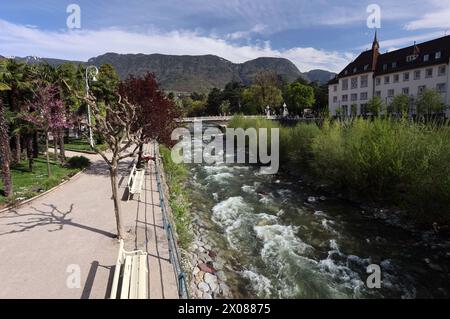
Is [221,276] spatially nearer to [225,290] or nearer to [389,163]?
[225,290]

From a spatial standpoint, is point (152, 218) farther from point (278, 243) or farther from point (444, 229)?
point (444, 229)

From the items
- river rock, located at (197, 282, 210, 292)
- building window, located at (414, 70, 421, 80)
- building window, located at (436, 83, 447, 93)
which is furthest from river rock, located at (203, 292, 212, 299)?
building window, located at (414, 70, 421, 80)

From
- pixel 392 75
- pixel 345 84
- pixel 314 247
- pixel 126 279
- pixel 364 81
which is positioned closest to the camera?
pixel 126 279

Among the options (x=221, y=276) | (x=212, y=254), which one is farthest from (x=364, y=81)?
(x=221, y=276)

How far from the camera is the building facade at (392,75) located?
43.2 metres

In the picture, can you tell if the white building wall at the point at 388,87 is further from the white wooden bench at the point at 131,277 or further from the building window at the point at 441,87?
the white wooden bench at the point at 131,277

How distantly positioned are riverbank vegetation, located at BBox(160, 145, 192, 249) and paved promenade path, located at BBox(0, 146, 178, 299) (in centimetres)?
82

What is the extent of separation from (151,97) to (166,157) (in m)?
A: 7.99

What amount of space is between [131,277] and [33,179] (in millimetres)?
13417

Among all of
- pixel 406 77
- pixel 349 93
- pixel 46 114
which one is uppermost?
pixel 406 77

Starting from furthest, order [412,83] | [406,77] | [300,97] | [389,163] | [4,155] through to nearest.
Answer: [300,97] < [406,77] < [412,83] < [389,163] < [4,155]

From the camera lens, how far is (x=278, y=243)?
11.9 meters

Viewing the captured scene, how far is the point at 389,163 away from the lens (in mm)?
15172
